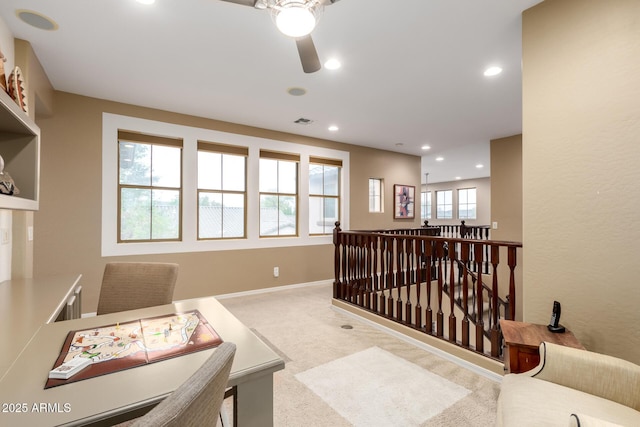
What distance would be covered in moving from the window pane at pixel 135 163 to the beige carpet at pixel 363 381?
2.44m

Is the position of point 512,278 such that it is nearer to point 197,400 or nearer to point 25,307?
point 197,400

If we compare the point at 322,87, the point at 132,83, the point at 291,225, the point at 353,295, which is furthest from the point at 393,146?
the point at 132,83

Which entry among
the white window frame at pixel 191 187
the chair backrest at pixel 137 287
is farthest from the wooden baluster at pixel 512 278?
the white window frame at pixel 191 187

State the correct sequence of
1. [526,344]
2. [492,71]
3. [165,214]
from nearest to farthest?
[526,344] → [492,71] → [165,214]

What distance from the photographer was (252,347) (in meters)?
1.15

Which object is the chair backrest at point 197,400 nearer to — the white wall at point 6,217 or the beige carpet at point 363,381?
the beige carpet at point 363,381

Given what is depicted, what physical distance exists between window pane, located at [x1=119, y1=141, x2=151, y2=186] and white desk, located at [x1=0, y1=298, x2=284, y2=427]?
3.03 meters

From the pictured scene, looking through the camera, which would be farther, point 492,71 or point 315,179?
point 315,179

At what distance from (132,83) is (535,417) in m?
4.13

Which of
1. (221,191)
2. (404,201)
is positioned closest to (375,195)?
(404,201)

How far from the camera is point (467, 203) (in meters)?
11.2

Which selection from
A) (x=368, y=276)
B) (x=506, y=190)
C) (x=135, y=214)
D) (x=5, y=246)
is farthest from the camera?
(x=506, y=190)

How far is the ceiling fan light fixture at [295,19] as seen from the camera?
1.35 m

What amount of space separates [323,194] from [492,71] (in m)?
3.34
